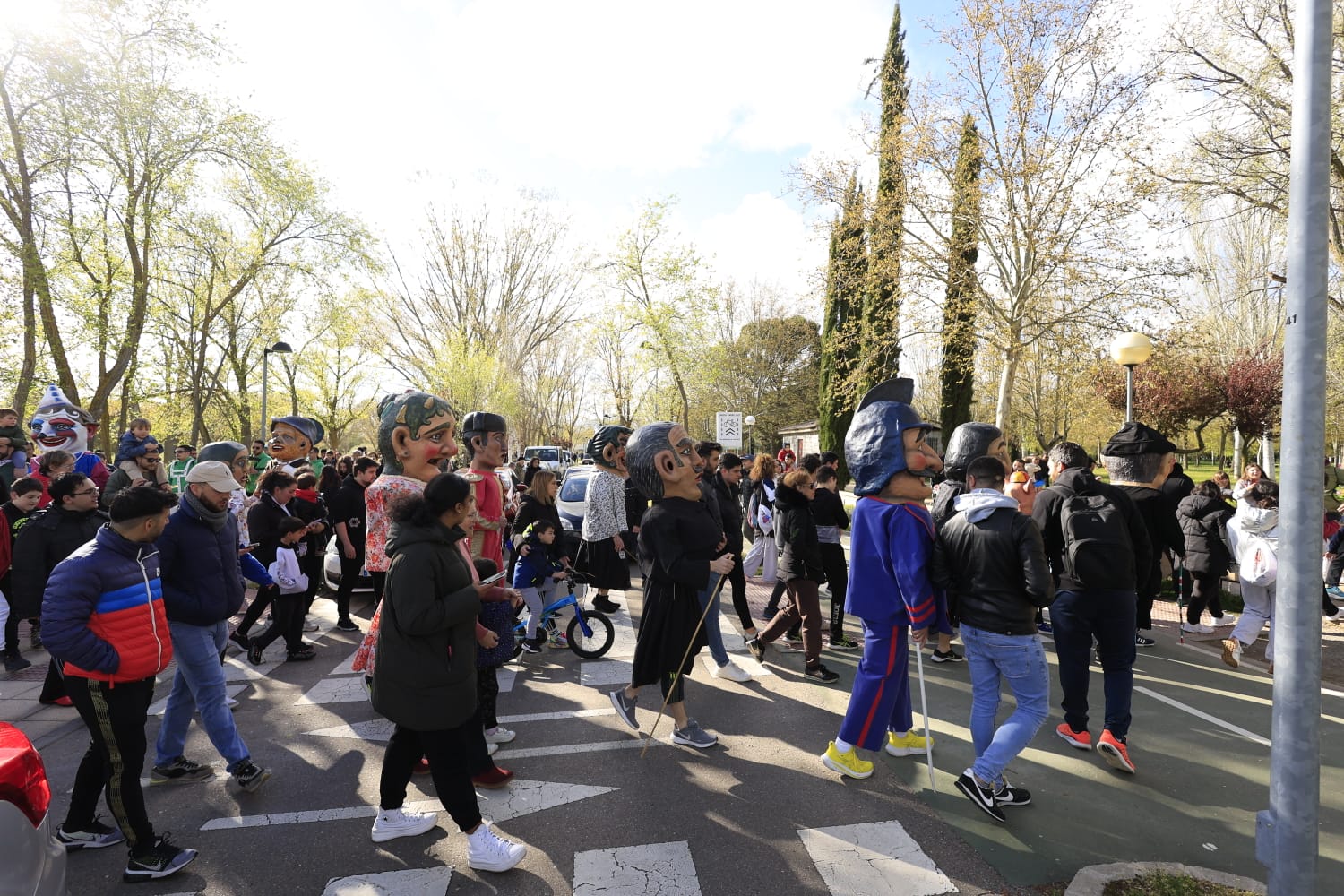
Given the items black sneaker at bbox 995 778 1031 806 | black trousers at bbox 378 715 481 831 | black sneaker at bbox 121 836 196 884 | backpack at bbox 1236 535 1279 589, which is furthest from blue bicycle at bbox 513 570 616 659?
backpack at bbox 1236 535 1279 589

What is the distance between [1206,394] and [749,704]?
94.1 feet

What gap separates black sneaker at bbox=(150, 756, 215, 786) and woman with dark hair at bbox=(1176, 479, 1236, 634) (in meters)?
8.63

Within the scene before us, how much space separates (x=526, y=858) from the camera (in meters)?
3.18

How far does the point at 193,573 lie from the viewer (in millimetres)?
3736

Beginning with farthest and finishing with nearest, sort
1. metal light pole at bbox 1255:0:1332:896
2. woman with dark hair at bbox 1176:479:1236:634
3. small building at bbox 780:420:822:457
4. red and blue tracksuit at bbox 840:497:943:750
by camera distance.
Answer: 1. small building at bbox 780:420:822:457
2. woman with dark hair at bbox 1176:479:1236:634
3. red and blue tracksuit at bbox 840:497:943:750
4. metal light pole at bbox 1255:0:1332:896

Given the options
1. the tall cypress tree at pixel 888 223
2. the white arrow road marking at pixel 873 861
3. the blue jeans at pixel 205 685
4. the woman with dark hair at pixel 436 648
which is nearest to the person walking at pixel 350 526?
the blue jeans at pixel 205 685

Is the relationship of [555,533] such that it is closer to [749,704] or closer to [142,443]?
[749,704]

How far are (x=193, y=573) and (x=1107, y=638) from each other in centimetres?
532

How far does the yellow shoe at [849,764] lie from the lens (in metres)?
3.87

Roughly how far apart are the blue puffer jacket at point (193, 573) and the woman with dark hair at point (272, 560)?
7.95 feet

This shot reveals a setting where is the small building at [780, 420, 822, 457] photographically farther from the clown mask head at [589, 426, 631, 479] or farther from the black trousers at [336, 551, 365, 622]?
the black trousers at [336, 551, 365, 622]

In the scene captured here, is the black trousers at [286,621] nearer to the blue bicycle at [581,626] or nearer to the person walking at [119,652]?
the blue bicycle at [581,626]

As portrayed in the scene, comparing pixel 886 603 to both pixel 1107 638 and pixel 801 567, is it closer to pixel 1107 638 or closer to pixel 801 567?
pixel 1107 638

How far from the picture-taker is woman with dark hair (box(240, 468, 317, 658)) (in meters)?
6.16
